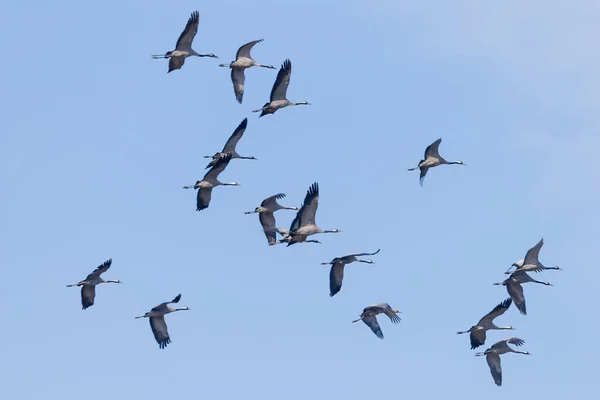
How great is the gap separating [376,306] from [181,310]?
7.12m

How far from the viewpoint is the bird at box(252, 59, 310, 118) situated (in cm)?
6184

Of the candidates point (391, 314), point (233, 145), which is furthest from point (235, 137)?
point (391, 314)

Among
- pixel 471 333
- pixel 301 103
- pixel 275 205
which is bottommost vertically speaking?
pixel 471 333

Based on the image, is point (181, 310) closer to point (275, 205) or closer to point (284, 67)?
point (275, 205)

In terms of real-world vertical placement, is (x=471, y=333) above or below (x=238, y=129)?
below

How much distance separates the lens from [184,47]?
2440 inches

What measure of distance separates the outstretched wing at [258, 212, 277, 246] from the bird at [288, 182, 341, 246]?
4.35 metres

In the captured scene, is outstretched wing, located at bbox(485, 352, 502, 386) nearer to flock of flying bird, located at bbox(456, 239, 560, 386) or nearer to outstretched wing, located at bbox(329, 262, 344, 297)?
flock of flying bird, located at bbox(456, 239, 560, 386)

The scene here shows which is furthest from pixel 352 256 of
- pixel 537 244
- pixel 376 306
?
pixel 537 244

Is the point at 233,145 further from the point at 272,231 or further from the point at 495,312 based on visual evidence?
the point at 495,312

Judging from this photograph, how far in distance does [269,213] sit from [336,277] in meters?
3.97

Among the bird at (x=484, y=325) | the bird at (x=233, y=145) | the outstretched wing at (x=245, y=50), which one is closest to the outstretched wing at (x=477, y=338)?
the bird at (x=484, y=325)

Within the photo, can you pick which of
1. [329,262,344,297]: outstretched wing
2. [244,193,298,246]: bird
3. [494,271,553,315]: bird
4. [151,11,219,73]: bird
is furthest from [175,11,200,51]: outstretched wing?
[494,271,553,315]: bird

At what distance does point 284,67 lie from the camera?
61.9 metres
